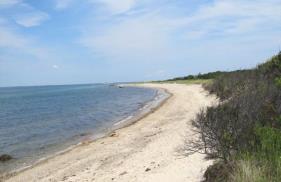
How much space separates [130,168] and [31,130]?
56.8 ft

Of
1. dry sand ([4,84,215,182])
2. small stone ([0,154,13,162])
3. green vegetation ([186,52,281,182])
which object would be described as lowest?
small stone ([0,154,13,162])

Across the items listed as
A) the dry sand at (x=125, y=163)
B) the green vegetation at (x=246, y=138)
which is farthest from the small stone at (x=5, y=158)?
the green vegetation at (x=246, y=138)

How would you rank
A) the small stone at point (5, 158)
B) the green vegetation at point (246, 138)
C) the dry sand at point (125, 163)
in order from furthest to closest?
the small stone at point (5, 158) → the dry sand at point (125, 163) → the green vegetation at point (246, 138)

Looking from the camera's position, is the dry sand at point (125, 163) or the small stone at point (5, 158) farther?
the small stone at point (5, 158)

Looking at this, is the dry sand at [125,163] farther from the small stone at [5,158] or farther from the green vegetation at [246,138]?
the small stone at [5,158]

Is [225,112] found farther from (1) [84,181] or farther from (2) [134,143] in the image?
(2) [134,143]

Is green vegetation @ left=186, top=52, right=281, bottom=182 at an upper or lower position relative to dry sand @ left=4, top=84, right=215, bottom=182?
upper

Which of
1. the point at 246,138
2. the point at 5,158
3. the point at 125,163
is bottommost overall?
the point at 5,158

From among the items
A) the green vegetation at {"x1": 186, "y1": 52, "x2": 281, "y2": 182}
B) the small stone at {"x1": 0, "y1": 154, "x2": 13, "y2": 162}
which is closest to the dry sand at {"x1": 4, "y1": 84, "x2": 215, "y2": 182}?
the green vegetation at {"x1": 186, "y1": 52, "x2": 281, "y2": 182}

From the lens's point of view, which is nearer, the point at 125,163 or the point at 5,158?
the point at 125,163

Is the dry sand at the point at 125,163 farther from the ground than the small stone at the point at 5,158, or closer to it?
farther from the ground

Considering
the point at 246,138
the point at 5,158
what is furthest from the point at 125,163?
the point at 5,158

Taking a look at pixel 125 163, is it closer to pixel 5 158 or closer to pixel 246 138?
pixel 246 138

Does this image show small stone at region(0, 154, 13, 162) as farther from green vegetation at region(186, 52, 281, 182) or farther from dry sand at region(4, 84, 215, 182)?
green vegetation at region(186, 52, 281, 182)
